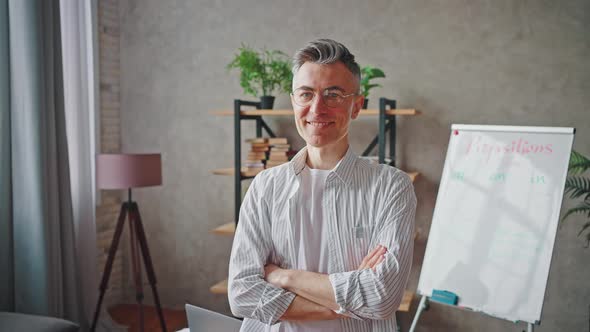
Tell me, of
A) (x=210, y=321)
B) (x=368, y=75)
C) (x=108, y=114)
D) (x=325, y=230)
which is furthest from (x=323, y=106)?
(x=108, y=114)

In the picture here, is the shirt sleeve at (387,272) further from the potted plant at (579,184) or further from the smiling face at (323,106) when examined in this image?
the potted plant at (579,184)

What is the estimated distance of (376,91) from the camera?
3.75m

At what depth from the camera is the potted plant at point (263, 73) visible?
3.66 metres

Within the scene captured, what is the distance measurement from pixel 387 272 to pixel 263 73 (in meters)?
2.53

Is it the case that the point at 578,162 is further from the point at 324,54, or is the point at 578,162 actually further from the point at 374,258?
the point at 324,54

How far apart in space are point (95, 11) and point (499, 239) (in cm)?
346

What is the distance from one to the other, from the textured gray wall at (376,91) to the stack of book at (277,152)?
0.31 meters

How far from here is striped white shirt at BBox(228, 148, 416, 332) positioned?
1.40 metres

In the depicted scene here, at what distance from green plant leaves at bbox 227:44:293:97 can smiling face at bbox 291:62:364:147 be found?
2.23 metres

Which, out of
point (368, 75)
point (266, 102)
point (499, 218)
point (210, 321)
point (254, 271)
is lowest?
point (210, 321)

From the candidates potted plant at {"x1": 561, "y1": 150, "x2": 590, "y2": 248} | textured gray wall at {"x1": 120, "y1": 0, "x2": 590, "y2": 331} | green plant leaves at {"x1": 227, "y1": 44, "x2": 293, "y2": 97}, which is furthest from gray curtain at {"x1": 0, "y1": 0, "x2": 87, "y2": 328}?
potted plant at {"x1": 561, "y1": 150, "x2": 590, "y2": 248}

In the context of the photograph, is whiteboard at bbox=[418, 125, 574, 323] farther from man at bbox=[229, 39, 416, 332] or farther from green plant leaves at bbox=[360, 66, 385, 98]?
man at bbox=[229, 39, 416, 332]

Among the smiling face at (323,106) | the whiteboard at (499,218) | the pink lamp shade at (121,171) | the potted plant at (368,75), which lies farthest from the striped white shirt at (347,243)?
the pink lamp shade at (121,171)

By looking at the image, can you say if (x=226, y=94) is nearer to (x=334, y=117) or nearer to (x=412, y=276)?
(x=412, y=276)
